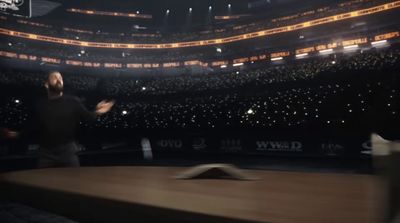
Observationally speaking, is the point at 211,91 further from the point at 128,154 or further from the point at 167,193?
the point at 167,193

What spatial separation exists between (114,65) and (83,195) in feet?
157

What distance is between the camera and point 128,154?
1059 centimetres

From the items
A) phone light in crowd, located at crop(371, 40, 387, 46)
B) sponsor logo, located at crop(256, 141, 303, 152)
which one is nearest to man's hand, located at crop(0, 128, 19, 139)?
sponsor logo, located at crop(256, 141, 303, 152)

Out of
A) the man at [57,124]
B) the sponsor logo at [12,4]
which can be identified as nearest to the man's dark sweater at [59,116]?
the man at [57,124]

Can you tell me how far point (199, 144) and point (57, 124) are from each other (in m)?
8.45

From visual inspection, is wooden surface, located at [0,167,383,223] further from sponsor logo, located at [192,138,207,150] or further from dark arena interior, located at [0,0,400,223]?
sponsor logo, located at [192,138,207,150]

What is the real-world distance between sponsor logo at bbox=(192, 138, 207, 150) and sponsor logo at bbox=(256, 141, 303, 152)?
179cm

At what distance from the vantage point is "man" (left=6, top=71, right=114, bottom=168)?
2473 mm

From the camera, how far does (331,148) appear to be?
8.49 meters

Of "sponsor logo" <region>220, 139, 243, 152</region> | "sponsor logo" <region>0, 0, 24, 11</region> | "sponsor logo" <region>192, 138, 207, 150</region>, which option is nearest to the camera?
"sponsor logo" <region>220, 139, 243, 152</region>

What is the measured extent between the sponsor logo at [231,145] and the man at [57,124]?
309 inches

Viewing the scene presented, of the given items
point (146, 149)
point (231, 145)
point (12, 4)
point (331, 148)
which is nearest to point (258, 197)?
point (331, 148)

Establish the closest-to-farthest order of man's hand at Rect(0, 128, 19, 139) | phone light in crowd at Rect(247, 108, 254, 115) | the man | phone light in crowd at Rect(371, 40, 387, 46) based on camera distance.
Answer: man's hand at Rect(0, 128, 19, 139) → the man → phone light in crowd at Rect(247, 108, 254, 115) → phone light in crowd at Rect(371, 40, 387, 46)

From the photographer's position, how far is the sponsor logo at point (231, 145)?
10.2 m
